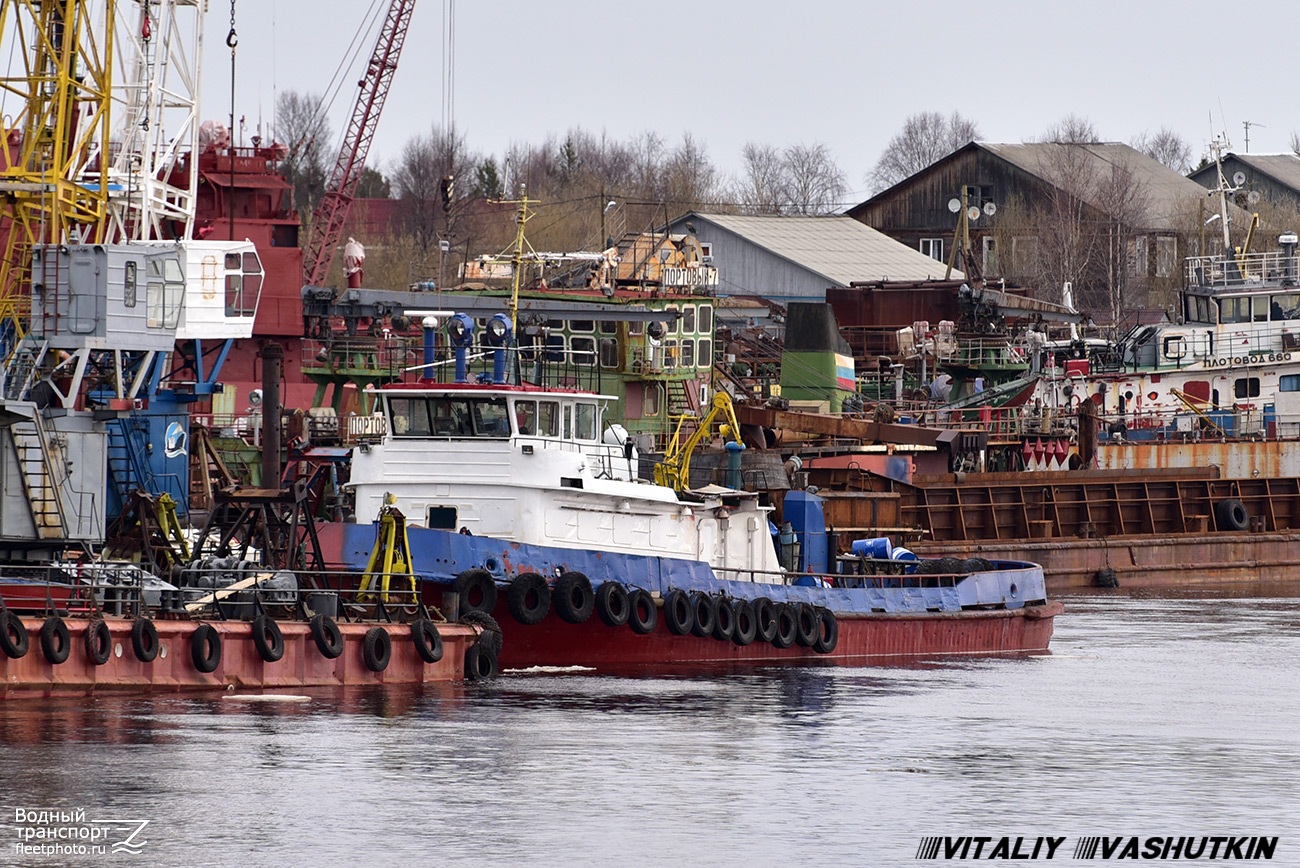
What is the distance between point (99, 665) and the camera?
2234cm

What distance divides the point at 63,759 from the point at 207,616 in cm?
501

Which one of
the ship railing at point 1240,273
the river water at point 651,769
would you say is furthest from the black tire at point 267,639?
the ship railing at point 1240,273

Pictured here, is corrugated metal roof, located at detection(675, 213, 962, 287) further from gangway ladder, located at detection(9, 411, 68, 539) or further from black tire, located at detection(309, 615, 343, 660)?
black tire, located at detection(309, 615, 343, 660)

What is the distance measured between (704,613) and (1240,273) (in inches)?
1226

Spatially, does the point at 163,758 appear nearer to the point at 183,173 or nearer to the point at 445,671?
the point at 445,671

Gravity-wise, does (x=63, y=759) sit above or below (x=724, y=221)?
below

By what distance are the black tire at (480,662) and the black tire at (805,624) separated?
549 cm

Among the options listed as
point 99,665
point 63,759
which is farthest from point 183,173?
point 63,759

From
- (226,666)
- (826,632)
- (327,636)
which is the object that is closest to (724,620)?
(826,632)

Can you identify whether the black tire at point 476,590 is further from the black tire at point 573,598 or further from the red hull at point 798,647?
the black tire at point 573,598

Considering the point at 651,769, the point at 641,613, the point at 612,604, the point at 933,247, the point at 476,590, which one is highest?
the point at 933,247

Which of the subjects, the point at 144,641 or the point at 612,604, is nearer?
the point at 144,641

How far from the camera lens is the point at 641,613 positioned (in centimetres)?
2736

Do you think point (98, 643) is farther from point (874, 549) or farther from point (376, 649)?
point (874, 549)
